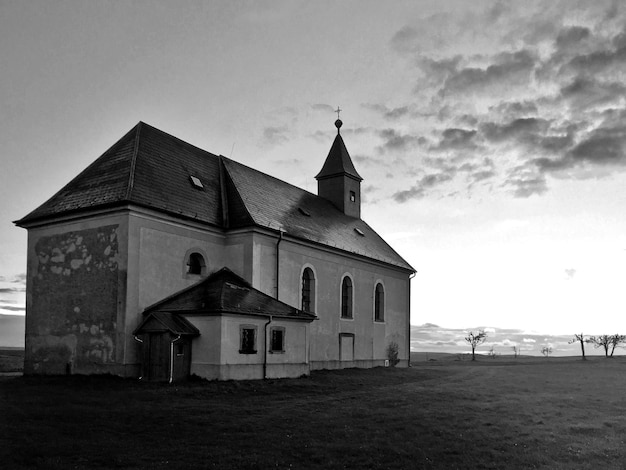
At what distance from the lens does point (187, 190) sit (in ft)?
100

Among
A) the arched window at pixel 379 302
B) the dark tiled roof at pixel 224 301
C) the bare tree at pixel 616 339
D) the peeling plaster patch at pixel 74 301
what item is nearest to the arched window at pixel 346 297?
the arched window at pixel 379 302

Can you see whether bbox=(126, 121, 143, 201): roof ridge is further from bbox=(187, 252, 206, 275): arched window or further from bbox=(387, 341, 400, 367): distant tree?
bbox=(387, 341, 400, 367): distant tree

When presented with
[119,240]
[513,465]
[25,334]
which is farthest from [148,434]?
[25,334]

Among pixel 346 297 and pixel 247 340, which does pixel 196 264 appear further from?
pixel 346 297

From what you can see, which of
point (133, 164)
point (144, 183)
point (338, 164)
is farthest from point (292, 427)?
point (338, 164)

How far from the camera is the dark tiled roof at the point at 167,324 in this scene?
79.7 ft

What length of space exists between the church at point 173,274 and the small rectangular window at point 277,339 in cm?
6

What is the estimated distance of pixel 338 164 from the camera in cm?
4856

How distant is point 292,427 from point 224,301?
9964 millimetres

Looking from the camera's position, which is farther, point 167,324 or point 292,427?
point 167,324

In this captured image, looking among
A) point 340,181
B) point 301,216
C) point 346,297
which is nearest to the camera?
point 301,216

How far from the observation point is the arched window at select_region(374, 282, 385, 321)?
139 feet

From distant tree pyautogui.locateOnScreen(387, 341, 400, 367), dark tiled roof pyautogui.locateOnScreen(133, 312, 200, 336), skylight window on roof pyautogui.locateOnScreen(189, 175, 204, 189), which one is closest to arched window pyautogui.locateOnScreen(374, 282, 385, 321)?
distant tree pyautogui.locateOnScreen(387, 341, 400, 367)

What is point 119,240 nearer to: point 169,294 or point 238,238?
point 169,294
